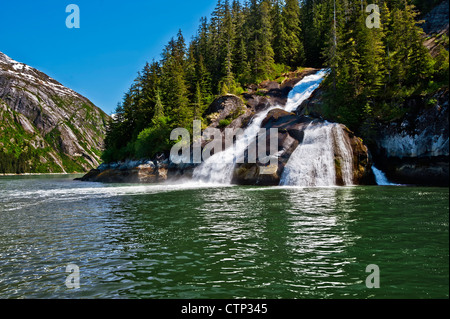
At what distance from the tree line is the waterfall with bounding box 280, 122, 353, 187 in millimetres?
6076

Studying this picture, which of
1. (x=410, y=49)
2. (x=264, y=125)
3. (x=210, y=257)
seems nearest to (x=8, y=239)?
(x=210, y=257)

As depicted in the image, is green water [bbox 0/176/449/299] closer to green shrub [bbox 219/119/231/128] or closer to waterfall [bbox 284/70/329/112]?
green shrub [bbox 219/119/231/128]

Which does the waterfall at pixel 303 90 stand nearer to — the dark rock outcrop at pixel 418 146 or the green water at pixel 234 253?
the dark rock outcrop at pixel 418 146

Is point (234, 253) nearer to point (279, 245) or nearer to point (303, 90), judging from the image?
point (279, 245)

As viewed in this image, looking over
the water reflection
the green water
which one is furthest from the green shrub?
the green water

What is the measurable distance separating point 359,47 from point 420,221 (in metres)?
39.5

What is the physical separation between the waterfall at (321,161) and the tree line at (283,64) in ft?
19.9

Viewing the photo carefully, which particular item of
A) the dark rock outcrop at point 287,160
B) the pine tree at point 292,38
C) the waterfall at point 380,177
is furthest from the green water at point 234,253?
the pine tree at point 292,38

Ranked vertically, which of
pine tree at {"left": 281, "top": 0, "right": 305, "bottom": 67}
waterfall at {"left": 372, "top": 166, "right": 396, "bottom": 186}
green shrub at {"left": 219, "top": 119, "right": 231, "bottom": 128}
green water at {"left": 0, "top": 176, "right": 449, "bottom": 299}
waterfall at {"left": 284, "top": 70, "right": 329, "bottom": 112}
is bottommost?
green water at {"left": 0, "top": 176, "right": 449, "bottom": 299}

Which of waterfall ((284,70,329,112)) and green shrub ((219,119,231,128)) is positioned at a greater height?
waterfall ((284,70,329,112))

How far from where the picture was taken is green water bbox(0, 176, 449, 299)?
6.91 metres

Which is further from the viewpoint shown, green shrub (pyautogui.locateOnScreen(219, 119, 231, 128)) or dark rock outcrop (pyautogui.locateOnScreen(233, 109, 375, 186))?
green shrub (pyautogui.locateOnScreen(219, 119, 231, 128))

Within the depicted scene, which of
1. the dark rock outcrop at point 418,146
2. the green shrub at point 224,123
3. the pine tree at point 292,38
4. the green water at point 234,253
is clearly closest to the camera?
the green water at point 234,253

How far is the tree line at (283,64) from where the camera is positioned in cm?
3778
